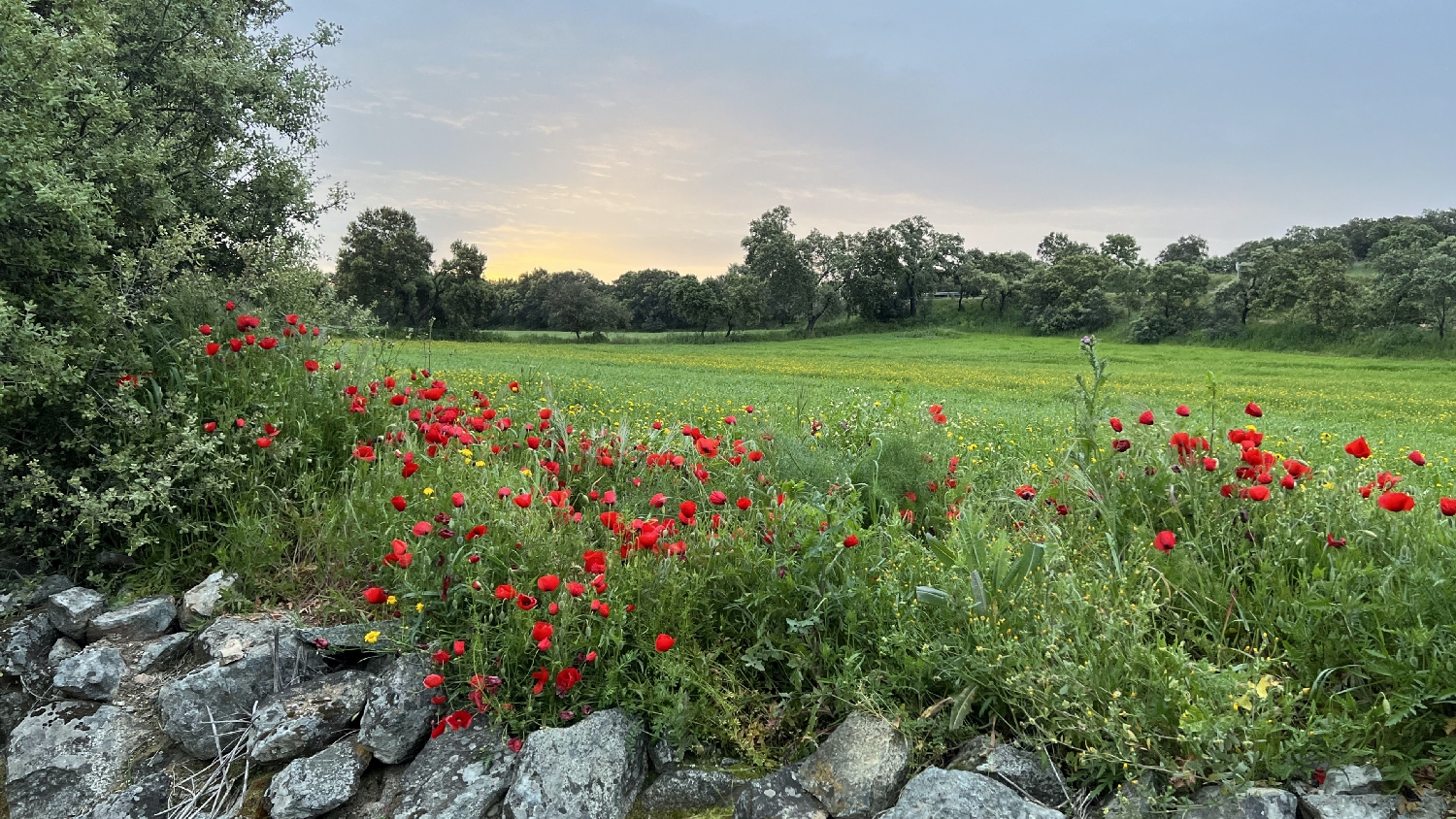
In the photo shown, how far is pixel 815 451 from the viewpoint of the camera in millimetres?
4871

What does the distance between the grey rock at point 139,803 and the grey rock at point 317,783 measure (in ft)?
1.81

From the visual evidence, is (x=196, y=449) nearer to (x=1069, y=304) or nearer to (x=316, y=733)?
(x=316, y=733)

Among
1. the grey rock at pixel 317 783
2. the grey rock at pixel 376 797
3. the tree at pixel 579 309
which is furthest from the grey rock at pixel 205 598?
the tree at pixel 579 309

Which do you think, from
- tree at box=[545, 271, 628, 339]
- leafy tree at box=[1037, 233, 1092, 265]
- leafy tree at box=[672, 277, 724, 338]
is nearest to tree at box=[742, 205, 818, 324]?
leafy tree at box=[672, 277, 724, 338]

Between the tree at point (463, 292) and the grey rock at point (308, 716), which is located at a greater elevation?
the tree at point (463, 292)

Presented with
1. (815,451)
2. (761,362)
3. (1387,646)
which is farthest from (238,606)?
(761,362)

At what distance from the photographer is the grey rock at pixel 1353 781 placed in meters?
2.24

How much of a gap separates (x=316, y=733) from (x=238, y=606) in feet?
3.17

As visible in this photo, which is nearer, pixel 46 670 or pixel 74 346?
pixel 46 670

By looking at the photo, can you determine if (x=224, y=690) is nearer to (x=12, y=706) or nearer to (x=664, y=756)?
(x=12, y=706)

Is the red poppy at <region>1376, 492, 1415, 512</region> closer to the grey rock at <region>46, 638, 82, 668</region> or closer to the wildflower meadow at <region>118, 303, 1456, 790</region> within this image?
the wildflower meadow at <region>118, 303, 1456, 790</region>

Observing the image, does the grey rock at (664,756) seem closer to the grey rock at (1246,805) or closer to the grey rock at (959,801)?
the grey rock at (959,801)

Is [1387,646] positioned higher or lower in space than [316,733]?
higher

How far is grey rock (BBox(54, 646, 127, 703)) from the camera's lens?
349cm
